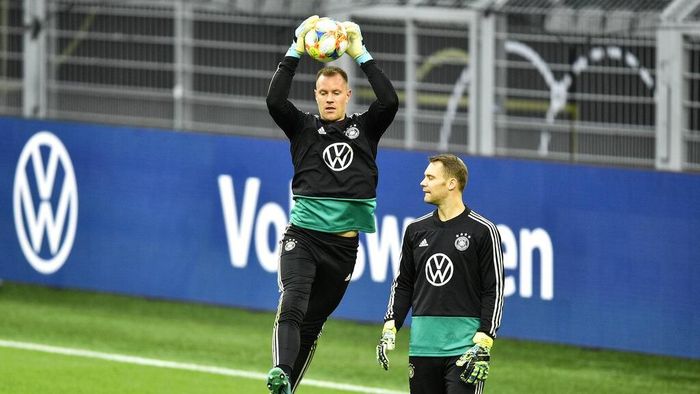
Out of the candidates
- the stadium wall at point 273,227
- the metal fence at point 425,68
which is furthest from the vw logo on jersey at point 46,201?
the metal fence at point 425,68

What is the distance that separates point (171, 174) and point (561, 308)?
4159 mm

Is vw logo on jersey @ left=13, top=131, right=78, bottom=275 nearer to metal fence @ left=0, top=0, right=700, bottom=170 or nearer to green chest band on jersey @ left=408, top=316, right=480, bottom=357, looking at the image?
metal fence @ left=0, top=0, right=700, bottom=170

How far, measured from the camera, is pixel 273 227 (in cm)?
1386

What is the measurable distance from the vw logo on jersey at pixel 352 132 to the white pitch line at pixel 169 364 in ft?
7.96

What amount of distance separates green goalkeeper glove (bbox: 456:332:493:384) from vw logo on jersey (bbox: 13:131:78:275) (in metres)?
7.78

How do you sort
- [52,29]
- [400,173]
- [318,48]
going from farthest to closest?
1. [52,29]
2. [400,173]
3. [318,48]

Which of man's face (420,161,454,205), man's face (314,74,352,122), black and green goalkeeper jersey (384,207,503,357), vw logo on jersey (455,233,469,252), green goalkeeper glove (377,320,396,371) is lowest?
green goalkeeper glove (377,320,396,371)

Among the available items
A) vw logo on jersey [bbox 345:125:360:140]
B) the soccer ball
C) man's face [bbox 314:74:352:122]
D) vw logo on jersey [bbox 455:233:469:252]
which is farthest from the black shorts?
the soccer ball

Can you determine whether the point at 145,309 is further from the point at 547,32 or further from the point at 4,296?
the point at 547,32

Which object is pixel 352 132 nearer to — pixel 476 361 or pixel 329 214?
pixel 329 214

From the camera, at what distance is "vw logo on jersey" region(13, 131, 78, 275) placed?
14.9 meters

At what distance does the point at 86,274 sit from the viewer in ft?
48.9

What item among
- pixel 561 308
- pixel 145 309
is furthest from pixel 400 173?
pixel 145 309

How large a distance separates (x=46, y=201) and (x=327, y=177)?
6224mm
